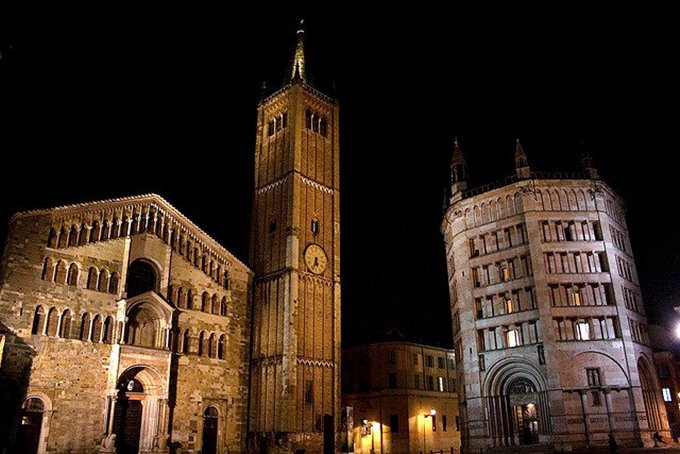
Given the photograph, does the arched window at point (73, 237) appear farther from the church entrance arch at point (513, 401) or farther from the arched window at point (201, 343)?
the church entrance arch at point (513, 401)

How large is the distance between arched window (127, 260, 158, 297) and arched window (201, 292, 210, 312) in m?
3.36

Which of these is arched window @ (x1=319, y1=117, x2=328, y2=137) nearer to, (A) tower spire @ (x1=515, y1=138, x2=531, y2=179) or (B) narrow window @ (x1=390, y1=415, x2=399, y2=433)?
(A) tower spire @ (x1=515, y1=138, x2=531, y2=179)

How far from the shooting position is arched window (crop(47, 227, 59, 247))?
2925cm

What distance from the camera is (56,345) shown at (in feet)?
91.9

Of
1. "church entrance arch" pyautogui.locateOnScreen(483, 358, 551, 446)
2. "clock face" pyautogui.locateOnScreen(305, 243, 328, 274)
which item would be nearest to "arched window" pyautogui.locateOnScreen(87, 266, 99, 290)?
"clock face" pyautogui.locateOnScreen(305, 243, 328, 274)

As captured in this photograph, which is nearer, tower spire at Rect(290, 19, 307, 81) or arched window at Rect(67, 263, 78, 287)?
arched window at Rect(67, 263, 78, 287)

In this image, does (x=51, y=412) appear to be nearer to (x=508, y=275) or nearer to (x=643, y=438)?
(x=508, y=275)

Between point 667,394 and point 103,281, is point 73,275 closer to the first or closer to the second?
point 103,281

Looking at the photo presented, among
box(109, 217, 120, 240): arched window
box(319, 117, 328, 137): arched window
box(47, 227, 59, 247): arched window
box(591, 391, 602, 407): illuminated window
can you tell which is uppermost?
box(319, 117, 328, 137): arched window

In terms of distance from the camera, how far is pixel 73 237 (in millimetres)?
30344

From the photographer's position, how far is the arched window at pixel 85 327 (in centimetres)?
2917

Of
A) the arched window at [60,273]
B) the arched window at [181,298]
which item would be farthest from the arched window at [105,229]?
the arched window at [181,298]

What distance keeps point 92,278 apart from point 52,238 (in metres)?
2.96

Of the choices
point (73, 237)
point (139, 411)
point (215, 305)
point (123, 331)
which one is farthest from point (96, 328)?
point (215, 305)
